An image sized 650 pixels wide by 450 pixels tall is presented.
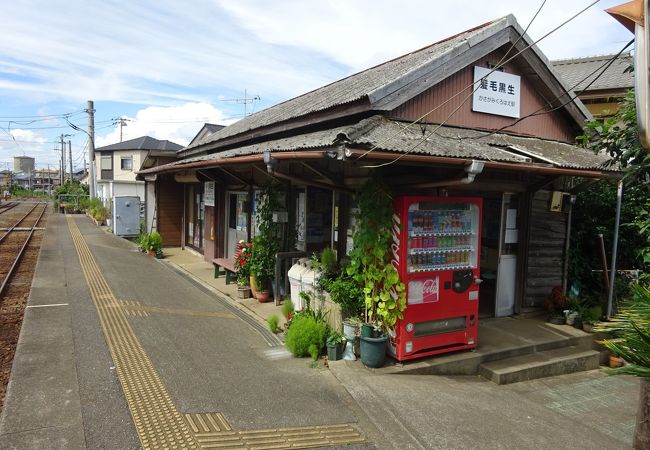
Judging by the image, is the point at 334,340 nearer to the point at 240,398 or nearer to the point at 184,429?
the point at 240,398

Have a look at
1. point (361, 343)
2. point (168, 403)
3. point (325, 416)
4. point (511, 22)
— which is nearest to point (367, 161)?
point (361, 343)

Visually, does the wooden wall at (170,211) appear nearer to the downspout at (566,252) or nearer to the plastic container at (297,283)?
the plastic container at (297,283)

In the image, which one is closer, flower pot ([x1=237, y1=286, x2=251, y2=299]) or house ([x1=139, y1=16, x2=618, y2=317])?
house ([x1=139, y1=16, x2=618, y2=317])

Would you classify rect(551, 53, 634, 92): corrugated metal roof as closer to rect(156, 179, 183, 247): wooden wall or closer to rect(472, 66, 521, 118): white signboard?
rect(472, 66, 521, 118): white signboard

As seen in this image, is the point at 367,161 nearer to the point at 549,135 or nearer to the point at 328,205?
the point at 328,205

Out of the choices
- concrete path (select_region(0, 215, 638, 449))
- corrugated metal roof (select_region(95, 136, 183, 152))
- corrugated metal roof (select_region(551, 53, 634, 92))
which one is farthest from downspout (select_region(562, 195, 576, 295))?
corrugated metal roof (select_region(95, 136, 183, 152))

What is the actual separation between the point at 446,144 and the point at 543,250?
3.52 m

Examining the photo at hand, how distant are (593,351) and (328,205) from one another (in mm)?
4993

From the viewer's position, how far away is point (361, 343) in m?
5.66

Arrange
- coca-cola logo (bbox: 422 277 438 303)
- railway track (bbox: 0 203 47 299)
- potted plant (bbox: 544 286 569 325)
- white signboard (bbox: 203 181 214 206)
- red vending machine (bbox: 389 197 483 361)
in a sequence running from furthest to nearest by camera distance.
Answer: white signboard (bbox: 203 181 214 206), railway track (bbox: 0 203 47 299), potted plant (bbox: 544 286 569 325), coca-cola logo (bbox: 422 277 438 303), red vending machine (bbox: 389 197 483 361)

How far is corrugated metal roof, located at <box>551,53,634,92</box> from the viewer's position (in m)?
14.5

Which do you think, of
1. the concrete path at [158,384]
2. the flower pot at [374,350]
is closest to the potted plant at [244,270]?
the concrete path at [158,384]

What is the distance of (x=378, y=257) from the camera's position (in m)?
5.70

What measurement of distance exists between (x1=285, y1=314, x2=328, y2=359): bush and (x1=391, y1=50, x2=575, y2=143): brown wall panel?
3.34m
